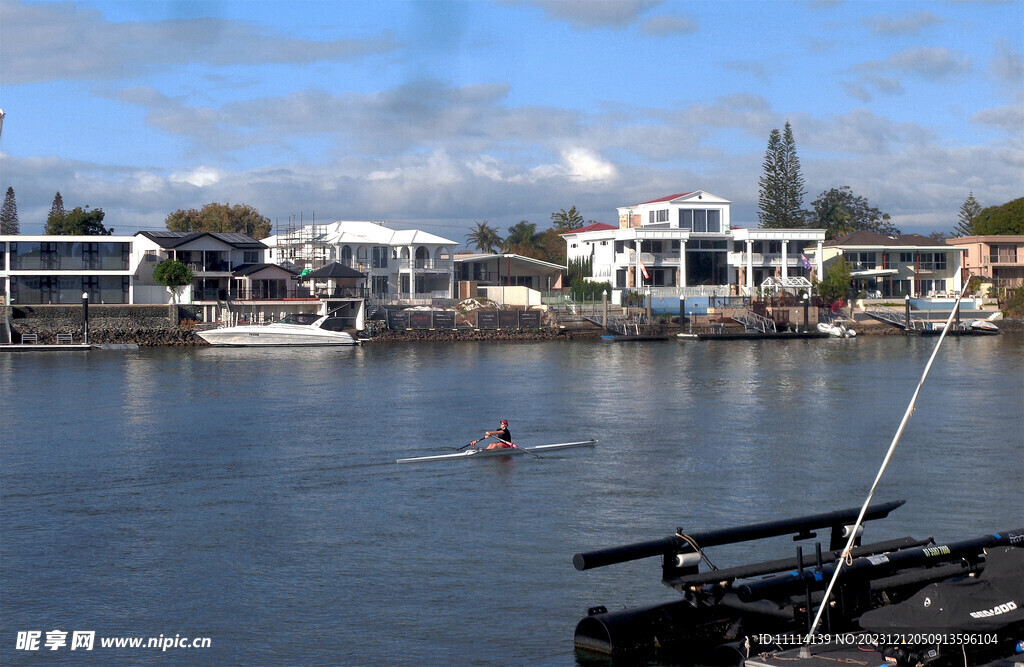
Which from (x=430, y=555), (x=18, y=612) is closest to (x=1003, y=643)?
(x=430, y=555)

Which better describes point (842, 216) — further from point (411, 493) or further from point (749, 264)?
point (411, 493)

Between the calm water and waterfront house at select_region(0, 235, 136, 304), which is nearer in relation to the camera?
the calm water

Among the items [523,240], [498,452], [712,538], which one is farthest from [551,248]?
[712,538]

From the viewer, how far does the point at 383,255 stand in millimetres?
93312

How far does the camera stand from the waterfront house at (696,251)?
308 feet

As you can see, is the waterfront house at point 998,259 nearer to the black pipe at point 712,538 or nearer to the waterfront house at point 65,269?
the waterfront house at point 65,269

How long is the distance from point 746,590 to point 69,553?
42.8 feet

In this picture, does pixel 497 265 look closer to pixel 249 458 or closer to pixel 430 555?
pixel 249 458

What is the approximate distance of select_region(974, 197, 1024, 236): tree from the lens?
11369 cm

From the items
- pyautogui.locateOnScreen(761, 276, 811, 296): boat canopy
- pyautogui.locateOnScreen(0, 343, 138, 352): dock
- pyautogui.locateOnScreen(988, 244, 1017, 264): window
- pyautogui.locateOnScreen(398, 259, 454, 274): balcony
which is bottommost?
pyautogui.locateOnScreen(0, 343, 138, 352): dock

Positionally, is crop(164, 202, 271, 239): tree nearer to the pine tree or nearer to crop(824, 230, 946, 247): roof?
the pine tree

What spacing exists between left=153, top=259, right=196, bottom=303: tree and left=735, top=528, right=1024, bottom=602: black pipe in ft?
237

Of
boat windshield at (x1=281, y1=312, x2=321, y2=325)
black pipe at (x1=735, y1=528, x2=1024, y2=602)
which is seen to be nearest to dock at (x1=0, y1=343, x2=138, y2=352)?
boat windshield at (x1=281, y1=312, x2=321, y2=325)

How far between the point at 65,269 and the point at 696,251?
53.0 m
